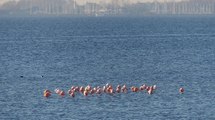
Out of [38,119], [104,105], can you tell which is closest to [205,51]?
[104,105]

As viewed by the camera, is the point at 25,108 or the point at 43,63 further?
the point at 43,63

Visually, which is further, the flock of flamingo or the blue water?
the flock of flamingo

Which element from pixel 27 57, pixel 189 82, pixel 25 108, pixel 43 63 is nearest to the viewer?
pixel 25 108

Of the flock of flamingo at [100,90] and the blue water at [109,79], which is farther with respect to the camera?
the flock of flamingo at [100,90]

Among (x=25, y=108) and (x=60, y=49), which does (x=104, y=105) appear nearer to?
(x=25, y=108)

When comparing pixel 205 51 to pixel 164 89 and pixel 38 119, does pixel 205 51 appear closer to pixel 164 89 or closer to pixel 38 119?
pixel 164 89

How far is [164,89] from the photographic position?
92812 millimetres

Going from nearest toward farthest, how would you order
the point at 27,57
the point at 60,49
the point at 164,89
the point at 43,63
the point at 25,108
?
the point at 25,108 < the point at 164,89 < the point at 43,63 < the point at 27,57 < the point at 60,49

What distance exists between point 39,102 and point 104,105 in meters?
7.64

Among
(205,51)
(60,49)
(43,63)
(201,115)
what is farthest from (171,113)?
(60,49)

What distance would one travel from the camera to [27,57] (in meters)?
138

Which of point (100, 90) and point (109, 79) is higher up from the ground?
point (100, 90)

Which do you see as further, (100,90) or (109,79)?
(109,79)

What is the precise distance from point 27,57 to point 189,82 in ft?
153
